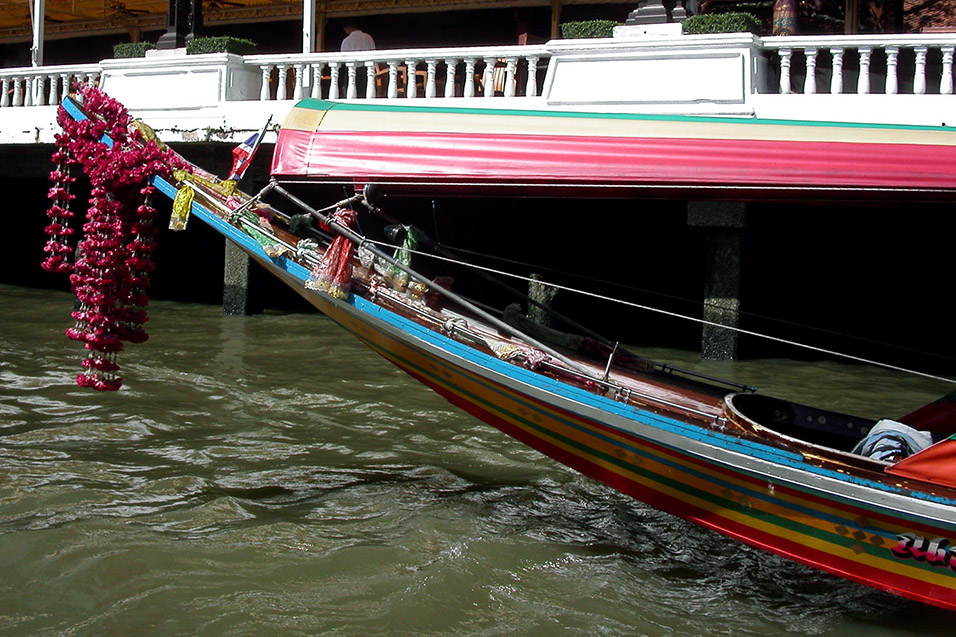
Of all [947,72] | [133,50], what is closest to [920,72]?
[947,72]

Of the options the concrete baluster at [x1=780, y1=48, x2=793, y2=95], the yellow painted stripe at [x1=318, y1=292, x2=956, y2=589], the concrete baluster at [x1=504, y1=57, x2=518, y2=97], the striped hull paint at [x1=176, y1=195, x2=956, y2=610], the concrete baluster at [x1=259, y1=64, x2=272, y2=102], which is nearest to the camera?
the striped hull paint at [x1=176, y1=195, x2=956, y2=610]

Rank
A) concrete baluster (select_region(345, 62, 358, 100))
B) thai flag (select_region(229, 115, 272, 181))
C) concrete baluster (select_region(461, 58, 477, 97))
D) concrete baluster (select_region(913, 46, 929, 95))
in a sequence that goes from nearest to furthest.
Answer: thai flag (select_region(229, 115, 272, 181)), concrete baluster (select_region(913, 46, 929, 95)), concrete baluster (select_region(461, 58, 477, 97)), concrete baluster (select_region(345, 62, 358, 100))

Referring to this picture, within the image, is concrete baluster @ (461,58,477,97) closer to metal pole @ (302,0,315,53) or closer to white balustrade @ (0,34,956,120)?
white balustrade @ (0,34,956,120)

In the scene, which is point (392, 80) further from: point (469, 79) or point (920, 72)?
point (920, 72)

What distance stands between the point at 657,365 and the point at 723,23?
4.50 m

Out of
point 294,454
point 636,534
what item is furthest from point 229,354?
point 636,534

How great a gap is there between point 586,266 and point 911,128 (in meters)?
6.99

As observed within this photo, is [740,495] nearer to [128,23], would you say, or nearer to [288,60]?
[288,60]

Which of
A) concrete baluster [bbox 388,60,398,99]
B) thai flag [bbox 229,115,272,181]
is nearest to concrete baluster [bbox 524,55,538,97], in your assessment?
concrete baluster [bbox 388,60,398,99]

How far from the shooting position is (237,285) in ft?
36.0

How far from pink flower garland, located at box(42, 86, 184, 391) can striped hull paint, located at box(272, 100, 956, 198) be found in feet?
4.36

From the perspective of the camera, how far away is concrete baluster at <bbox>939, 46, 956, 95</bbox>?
314 inches

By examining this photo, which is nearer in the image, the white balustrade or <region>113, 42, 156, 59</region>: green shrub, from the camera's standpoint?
the white balustrade

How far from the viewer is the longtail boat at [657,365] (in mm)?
3863
